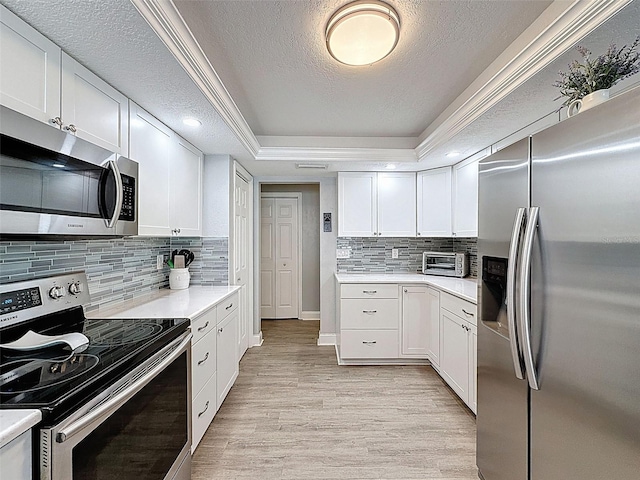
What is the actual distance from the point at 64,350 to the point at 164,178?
1337 mm

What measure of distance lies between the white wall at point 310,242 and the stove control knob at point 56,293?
4167 mm

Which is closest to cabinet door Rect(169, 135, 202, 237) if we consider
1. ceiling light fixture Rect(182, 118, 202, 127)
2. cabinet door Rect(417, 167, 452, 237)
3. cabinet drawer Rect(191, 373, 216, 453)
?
ceiling light fixture Rect(182, 118, 202, 127)

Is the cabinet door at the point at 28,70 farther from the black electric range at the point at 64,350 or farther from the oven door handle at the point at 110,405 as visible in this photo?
the oven door handle at the point at 110,405

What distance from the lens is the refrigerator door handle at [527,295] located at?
1.25 metres

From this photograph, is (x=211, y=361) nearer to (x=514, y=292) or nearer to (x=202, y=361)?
(x=202, y=361)

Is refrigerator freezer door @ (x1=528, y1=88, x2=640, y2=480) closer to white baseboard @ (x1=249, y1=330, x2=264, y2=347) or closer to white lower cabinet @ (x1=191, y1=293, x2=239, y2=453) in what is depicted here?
white lower cabinet @ (x1=191, y1=293, x2=239, y2=453)

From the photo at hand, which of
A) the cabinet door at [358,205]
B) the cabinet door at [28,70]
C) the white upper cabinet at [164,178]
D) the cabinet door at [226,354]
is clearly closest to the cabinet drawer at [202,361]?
the cabinet door at [226,354]

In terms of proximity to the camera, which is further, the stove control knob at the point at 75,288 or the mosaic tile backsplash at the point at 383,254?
the mosaic tile backsplash at the point at 383,254

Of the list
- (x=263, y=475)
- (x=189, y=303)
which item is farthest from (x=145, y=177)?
(x=263, y=475)

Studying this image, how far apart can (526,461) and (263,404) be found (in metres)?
1.94

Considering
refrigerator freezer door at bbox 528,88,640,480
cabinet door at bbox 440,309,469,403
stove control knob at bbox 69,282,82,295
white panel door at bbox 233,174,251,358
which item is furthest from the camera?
white panel door at bbox 233,174,251,358

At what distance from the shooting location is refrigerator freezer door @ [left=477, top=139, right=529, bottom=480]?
1407 mm

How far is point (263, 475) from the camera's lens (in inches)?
74.8

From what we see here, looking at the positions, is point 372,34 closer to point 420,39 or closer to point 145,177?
point 420,39
